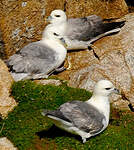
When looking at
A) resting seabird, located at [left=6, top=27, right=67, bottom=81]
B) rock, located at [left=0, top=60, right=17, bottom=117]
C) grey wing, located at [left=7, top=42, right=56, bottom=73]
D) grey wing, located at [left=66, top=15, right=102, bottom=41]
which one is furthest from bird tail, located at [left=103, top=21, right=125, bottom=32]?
rock, located at [left=0, top=60, right=17, bottom=117]

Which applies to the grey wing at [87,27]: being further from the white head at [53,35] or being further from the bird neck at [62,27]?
the white head at [53,35]

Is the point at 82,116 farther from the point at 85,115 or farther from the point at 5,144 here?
the point at 5,144

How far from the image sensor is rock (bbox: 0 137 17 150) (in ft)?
25.6

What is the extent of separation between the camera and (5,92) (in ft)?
31.2

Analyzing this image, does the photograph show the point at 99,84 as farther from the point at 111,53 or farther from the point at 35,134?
the point at 111,53

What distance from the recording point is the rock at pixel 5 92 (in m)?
9.10

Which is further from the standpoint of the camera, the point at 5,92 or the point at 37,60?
the point at 37,60

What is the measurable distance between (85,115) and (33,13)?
464 centimetres

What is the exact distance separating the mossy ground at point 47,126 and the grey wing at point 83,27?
2398mm

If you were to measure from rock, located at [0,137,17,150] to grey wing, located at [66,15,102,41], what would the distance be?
14.8ft

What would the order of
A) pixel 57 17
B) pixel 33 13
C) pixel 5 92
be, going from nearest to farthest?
pixel 5 92, pixel 33 13, pixel 57 17

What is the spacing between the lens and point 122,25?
1175cm

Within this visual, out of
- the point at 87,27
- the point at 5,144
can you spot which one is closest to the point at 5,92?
the point at 5,144

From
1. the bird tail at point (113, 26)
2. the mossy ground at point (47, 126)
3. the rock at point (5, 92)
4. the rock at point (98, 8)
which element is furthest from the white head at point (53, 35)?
the mossy ground at point (47, 126)
